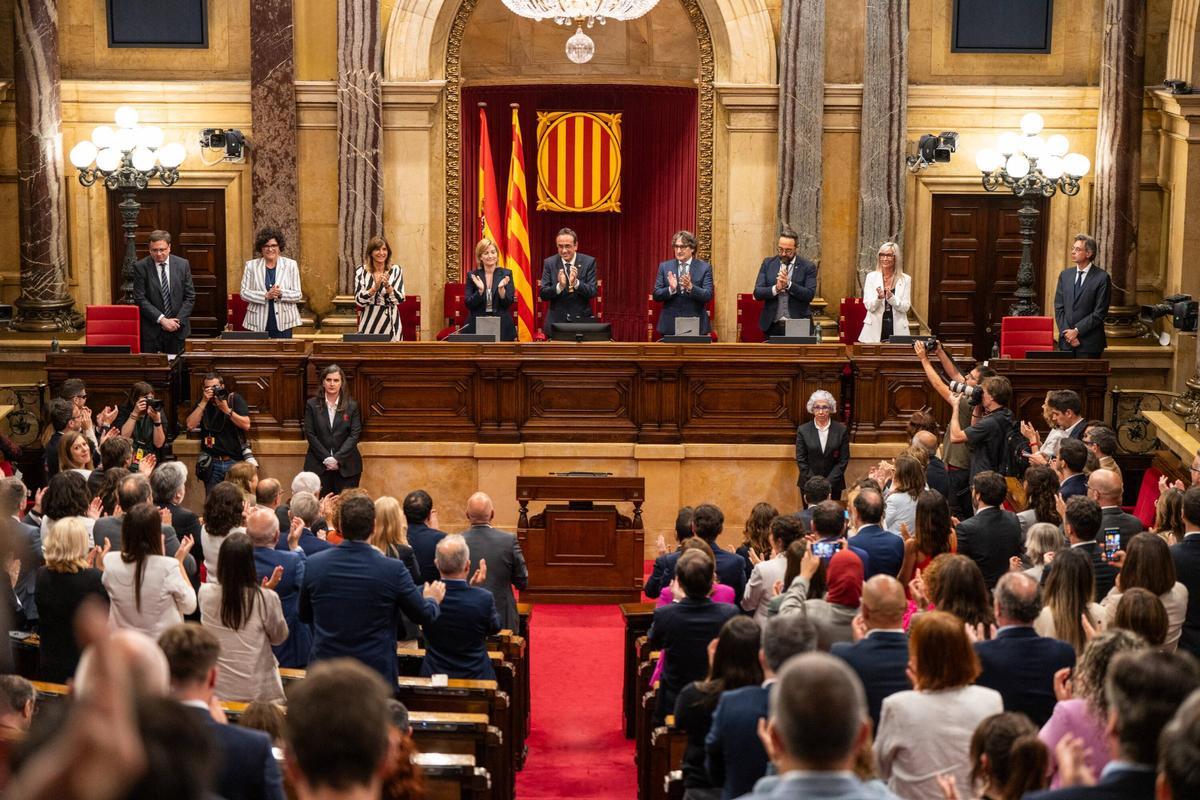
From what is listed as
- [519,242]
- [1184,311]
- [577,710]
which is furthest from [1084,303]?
[577,710]

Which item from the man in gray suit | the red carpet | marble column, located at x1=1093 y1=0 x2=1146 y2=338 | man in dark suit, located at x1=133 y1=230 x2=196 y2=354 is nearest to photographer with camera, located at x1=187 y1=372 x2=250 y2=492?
man in dark suit, located at x1=133 y1=230 x2=196 y2=354

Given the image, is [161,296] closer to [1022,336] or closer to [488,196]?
[488,196]

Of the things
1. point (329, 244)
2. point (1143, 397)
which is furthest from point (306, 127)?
point (1143, 397)

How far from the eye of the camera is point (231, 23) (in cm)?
1456

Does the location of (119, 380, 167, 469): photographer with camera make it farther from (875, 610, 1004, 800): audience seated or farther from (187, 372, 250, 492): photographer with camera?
(875, 610, 1004, 800): audience seated

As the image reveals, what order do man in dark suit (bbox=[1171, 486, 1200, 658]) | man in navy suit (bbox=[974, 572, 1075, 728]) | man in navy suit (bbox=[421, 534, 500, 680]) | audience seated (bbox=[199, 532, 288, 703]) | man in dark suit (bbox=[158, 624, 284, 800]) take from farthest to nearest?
man in navy suit (bbox=[421, 534, 500, 680])
man in dark suit (bbox=[1171, 486, 1200, 658])
audience seated (bbox=[199, 532, 288, 703])
man in navy suit (bbox=[974, 572, 1075, 728])
man in dark suit (bbox=[158, 624, 284, 800])

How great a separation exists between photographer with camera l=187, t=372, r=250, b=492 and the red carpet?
2452 mm

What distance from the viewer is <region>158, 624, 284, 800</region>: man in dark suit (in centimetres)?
429

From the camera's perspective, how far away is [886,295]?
40.4 feet

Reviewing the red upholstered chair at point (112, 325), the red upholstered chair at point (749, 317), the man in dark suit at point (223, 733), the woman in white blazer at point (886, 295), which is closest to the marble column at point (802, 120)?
the red upholstered chair at point (749, 317)

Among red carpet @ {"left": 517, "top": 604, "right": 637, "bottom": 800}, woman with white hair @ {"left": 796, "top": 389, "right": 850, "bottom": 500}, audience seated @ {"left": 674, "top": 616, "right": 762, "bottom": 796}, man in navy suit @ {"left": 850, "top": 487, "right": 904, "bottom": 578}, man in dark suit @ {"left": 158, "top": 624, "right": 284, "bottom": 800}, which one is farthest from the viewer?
woman with white hair @ {"left": 796, "top": 389, "right": 850, "bottom": 500}

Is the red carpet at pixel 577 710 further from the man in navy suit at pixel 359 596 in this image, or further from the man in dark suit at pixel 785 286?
the man in dark suit at pixel 785 286

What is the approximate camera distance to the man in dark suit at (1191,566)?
676 cm

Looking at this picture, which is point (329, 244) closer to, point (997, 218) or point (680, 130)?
point (680, 130)
